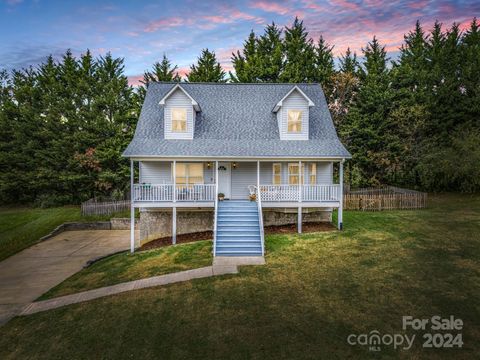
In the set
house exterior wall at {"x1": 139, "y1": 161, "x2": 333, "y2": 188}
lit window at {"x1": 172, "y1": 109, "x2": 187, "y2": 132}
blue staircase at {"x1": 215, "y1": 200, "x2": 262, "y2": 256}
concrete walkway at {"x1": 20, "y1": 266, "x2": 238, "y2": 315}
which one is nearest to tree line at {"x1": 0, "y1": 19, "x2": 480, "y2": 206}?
house exterior wall at {"x1": 139, "y1": 161, "x2": 333, "y2": 188}

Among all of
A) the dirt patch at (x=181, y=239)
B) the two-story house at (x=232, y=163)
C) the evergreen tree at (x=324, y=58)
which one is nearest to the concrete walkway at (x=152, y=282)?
the two-story house at (x=232, y=163)

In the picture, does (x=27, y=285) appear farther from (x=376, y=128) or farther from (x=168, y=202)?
(x=376, y=128)

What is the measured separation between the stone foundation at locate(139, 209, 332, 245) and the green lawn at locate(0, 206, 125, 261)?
7.97m

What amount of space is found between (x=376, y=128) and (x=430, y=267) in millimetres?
23955

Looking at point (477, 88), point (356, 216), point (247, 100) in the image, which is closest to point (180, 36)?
point (247, 100)

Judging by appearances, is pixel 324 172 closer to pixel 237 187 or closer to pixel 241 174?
pixel 241 174

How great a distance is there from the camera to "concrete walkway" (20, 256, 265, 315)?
9633mm

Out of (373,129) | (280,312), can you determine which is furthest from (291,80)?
(280,312)

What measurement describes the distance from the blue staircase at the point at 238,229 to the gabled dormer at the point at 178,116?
206 inches

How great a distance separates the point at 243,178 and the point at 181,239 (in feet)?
18.3

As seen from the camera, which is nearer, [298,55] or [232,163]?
[232,163]

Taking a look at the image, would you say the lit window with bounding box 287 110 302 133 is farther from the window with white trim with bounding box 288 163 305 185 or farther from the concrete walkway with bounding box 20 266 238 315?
the concrete walkway with bounding box 20 266 238 315

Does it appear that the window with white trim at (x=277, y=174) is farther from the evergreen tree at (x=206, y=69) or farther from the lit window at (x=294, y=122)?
the evergreen tree at (x=206, y=69)

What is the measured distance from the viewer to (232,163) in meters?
18.1
